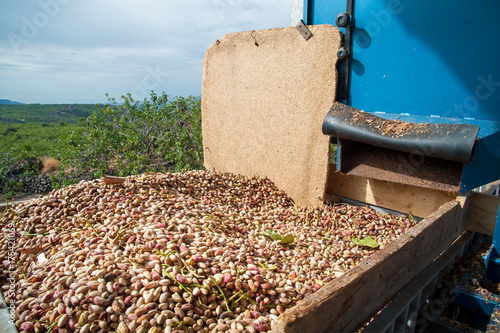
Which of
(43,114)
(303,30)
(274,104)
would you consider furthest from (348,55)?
(43,114)

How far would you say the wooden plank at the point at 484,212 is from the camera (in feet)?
8.38

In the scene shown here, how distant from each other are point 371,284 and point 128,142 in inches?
203

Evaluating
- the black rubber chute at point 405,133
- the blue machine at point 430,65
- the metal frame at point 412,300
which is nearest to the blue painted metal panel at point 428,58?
the blue machine at point 430,65

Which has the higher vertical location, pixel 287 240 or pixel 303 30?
pixel 303 30

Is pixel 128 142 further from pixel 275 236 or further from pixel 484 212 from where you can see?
pixel 484 212

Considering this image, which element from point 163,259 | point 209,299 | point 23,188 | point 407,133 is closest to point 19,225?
point 163,259

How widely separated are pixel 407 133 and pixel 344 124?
484 mm

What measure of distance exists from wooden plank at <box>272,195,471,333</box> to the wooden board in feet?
4.03

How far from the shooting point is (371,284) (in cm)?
154

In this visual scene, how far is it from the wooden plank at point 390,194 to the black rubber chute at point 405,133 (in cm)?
49

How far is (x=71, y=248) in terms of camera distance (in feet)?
6.59

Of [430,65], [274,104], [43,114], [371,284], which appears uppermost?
[430,65]

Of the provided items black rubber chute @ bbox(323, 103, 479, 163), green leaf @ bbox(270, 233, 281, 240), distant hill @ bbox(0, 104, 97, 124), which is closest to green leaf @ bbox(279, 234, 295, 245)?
green leaf @ bbox(270, 233, 281, 240)

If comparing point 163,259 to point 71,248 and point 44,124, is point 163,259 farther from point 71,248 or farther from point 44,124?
point 44,124
